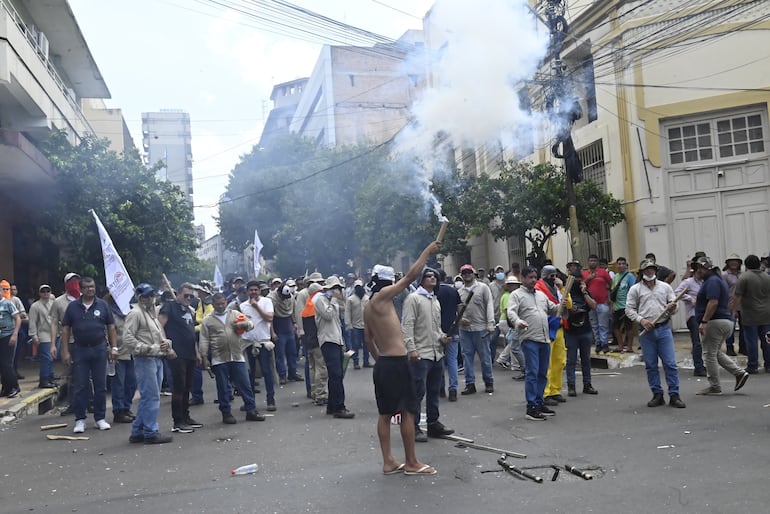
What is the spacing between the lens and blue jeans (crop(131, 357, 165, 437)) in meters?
8.30

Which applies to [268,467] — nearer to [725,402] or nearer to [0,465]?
[0,465]

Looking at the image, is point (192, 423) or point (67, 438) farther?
point (192, 423)

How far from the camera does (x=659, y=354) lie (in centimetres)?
906

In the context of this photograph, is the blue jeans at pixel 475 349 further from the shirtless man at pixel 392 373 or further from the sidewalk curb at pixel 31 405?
the sidewalk curb at pixel 31 405

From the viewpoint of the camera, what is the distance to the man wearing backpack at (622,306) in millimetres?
13195

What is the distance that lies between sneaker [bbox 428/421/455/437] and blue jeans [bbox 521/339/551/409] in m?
1.16

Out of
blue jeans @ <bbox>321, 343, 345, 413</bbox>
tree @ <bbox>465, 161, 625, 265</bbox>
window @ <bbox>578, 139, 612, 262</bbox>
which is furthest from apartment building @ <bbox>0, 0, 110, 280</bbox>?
window @ <bbox>578, 139, 612, 262</bbox>

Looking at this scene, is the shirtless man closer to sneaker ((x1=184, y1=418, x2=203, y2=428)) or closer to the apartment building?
sneaker ((x1=184, y1=418, x2=203, y2=428))

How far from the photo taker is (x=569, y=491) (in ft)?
18.3

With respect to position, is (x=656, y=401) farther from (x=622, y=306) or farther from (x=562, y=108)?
(x=562, y=108)

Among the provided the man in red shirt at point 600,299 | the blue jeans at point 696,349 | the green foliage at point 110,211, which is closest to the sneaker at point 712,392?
the blue jeans at point 696,349

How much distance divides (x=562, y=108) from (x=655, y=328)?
930 centimetres

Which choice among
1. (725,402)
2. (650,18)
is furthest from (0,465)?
(650,18)

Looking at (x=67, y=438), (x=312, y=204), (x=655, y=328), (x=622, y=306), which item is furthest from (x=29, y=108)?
(x=312, y=204)
